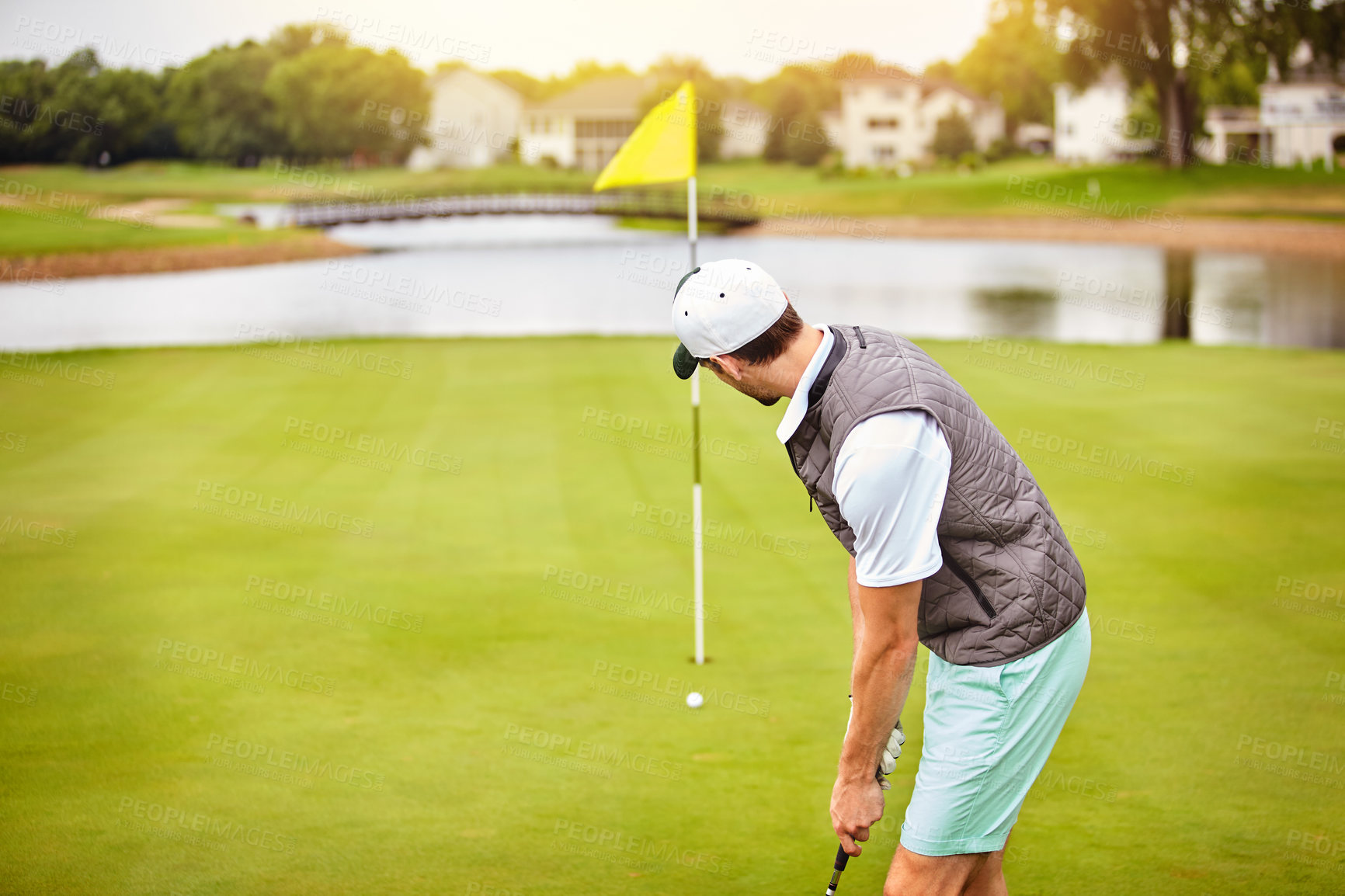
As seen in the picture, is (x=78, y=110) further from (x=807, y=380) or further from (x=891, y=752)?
(x=891, y=752)

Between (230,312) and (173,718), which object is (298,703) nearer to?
(173,718)

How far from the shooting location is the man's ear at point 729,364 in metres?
2.24

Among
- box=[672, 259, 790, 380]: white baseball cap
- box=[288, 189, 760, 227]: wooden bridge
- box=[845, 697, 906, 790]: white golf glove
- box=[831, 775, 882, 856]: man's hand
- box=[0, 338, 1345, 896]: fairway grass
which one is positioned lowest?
box=[0, 338, 1345, 896]: fairway grass

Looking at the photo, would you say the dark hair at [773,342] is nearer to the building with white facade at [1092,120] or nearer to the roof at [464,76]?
the roof at [464,76]

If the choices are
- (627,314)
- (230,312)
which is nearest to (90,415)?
(627,314)

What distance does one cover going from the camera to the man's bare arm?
84.1 inches

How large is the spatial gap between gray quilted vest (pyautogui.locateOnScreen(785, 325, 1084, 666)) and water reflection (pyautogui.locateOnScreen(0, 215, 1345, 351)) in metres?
19.5

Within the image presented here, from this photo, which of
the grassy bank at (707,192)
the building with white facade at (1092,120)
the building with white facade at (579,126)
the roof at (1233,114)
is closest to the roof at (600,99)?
the building with white facade at (579,126)

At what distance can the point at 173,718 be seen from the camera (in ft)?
15.2

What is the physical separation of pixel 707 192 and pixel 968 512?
2319 inches

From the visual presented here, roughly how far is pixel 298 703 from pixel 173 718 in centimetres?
50

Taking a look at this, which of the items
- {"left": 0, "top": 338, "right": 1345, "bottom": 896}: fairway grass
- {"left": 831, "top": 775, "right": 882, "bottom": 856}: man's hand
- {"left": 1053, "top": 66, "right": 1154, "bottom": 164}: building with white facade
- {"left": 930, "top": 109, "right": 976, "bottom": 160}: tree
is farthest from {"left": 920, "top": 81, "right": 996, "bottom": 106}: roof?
{"left": 831, "top": 775, "right": 882, "bottom": 856}: man's hand

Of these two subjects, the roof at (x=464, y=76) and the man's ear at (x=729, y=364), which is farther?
the roof at (x=464, y=76)

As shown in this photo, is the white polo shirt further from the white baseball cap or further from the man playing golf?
the white baseball cap
